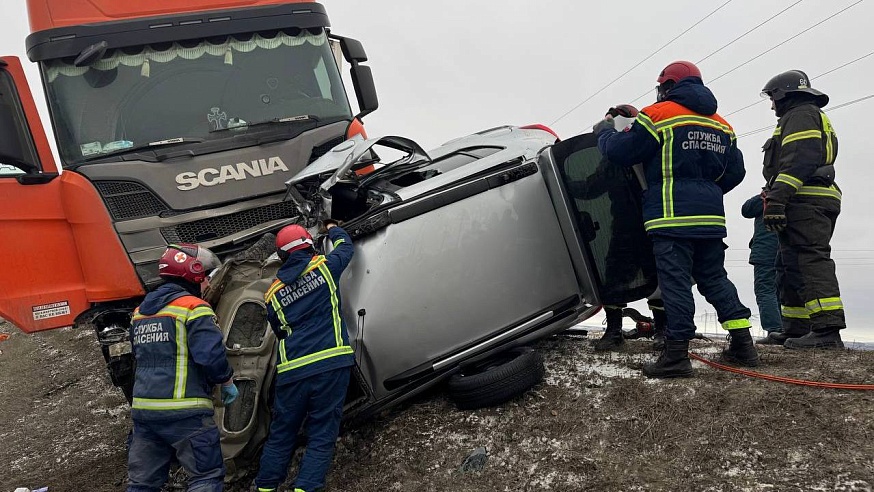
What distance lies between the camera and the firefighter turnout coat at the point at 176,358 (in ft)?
9.30

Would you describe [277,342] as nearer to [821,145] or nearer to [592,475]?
[592,475]

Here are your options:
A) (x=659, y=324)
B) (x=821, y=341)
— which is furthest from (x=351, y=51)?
(x=821, y=341)

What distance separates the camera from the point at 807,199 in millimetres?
3791

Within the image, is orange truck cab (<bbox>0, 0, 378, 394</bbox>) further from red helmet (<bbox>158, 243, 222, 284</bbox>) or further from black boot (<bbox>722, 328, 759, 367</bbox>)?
black boot (<bbox>722, 328, 759, 367</bbox>)

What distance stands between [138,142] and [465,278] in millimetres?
2505

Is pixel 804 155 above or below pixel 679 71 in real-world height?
below

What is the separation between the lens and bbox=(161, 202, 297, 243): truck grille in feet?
12.5

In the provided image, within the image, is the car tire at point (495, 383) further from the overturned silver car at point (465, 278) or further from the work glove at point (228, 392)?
the work glove at point (228, 392)

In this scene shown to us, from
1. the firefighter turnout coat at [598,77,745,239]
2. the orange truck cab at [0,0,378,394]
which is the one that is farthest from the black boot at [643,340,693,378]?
the orange truck cab at [0,0,378,394]

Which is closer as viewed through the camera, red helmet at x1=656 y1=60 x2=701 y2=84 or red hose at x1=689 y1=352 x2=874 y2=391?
red hose at x1=689 y1=352 x2=874 y2=391

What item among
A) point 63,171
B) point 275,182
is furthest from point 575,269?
point 63,171

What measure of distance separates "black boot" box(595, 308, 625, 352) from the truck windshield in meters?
2.50

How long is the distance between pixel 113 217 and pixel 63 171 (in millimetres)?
485

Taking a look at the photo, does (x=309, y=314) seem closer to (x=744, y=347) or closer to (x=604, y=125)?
(x=604, y=125)
